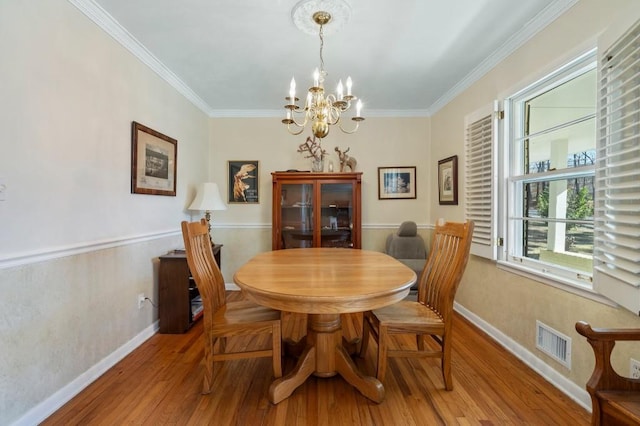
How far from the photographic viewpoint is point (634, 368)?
4.69 ft

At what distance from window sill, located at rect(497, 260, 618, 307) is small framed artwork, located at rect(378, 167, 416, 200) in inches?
67.5

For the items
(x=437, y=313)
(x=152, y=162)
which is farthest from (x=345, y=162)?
(x=437, y=313)

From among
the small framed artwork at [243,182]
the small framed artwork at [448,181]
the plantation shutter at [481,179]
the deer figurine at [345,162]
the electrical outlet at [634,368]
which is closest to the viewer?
the electrical outlet at [634,368]

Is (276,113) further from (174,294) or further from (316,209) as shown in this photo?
(174,294)

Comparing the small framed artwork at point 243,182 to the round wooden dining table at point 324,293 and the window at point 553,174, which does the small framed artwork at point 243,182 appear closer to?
the round wooden dining table at point 324,293

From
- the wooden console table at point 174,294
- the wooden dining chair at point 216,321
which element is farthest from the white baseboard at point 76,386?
the wooden dining chair at point 216,321

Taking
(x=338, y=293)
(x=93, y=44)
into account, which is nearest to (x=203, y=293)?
(x=338, y=293)

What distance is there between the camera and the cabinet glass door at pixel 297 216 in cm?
368

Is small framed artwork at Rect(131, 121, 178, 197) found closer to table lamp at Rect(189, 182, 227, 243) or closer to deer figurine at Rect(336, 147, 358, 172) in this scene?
table lamp at Rect(189, 182, 227, 243)

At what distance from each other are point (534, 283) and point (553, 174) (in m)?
0.77

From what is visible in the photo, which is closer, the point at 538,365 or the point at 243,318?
the point at 243,318

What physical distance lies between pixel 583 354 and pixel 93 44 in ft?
11.7

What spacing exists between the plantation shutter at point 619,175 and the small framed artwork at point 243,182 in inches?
132

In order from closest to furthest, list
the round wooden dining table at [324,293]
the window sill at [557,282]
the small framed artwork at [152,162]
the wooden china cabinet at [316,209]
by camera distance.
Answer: the round wooden dining table at [324,293], the window sill at [557,282], the small framed artwork at [152,162], the wooden china cabinet at [316,209]
